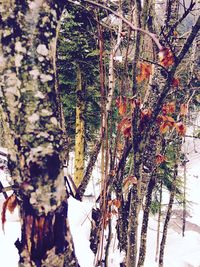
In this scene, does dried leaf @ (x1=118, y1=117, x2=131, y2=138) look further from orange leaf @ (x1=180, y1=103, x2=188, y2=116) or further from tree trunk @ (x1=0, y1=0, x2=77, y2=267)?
tree trunk @ (x1=0, y1=0, x2=77, y2=267)

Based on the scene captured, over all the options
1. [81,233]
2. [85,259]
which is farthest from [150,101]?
[81,233]

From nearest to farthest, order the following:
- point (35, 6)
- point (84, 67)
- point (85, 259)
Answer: point (35, 6)
point (85, 259)
point (84, 67)

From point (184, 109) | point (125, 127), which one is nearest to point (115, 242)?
point (184, 109)

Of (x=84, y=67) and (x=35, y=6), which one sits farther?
(x=84, y=67)

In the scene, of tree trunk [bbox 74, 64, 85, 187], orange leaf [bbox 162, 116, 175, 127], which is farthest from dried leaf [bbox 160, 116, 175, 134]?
tree trunk [bbox 74, 64, 85, 187]

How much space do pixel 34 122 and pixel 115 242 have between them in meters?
7.42

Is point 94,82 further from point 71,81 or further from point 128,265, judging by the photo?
point 128,265

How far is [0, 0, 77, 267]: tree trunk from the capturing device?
192 cm

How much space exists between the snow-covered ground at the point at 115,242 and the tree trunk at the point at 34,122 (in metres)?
0.45

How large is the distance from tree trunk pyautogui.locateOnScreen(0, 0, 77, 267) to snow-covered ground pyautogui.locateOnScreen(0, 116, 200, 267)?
450 millimetres

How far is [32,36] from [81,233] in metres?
6.81

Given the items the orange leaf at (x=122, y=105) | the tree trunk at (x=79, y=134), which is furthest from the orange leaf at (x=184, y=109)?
the tree trunk at (x=79, y=134)

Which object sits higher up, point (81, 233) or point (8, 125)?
point (8, 125)

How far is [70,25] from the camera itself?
1184 centimetres
